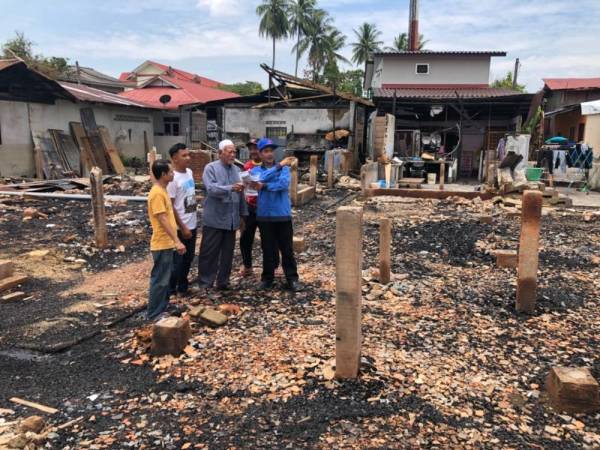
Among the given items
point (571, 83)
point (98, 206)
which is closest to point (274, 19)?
point (571, 83)

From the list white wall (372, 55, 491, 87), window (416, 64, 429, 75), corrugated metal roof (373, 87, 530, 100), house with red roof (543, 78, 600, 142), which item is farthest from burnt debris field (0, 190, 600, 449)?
house with red roof (543, 78, 600, 142)

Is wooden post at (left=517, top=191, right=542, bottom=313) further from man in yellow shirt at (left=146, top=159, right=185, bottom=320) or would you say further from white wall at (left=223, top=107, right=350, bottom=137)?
white wall at (left=223, top=107, right=350, bottom=137)

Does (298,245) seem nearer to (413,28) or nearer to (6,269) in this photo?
(6,269)

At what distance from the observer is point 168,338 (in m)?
3.61

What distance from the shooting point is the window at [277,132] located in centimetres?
2073

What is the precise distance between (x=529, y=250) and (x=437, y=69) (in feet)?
64.9

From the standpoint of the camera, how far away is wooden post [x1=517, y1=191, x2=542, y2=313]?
436cm

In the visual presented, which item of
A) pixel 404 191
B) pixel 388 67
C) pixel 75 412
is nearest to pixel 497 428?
pixel 75 412

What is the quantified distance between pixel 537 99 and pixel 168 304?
→ 16339 mm

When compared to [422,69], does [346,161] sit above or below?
below

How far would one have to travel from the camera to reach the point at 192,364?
3.50 m

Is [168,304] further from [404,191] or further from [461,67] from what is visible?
[461,67]

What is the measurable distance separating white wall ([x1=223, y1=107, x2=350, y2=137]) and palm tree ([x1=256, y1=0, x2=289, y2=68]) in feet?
74.9

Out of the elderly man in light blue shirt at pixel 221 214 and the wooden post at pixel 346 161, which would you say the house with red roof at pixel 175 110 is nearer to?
the wooden post at pixel 346 161
